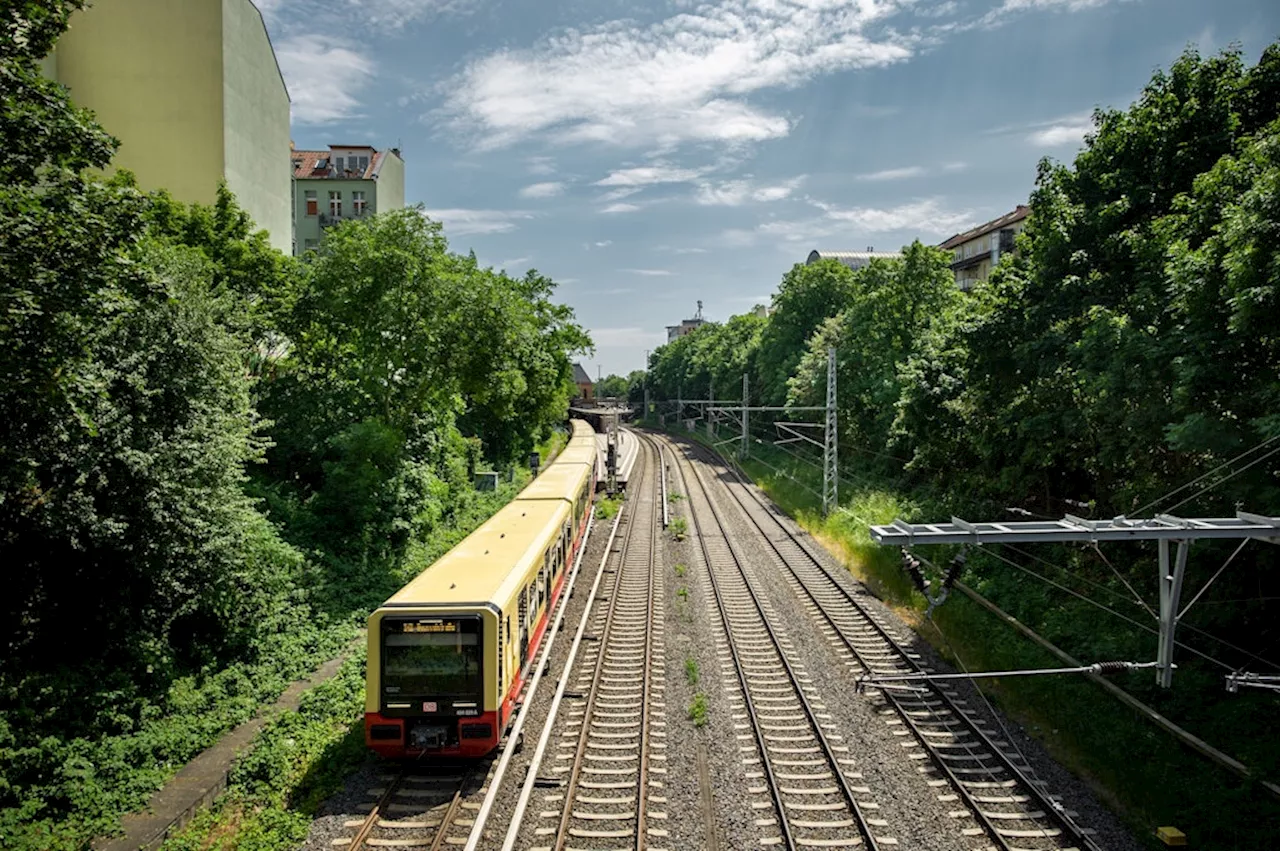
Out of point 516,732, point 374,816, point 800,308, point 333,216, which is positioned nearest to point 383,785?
point 374,816

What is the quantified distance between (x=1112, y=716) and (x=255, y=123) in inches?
1334

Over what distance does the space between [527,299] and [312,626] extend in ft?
77.7

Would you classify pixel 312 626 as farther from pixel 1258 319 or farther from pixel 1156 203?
pixel 1156 203

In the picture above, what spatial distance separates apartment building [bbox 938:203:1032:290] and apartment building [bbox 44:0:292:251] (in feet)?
156

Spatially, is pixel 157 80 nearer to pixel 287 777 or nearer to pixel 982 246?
pixel 287 777

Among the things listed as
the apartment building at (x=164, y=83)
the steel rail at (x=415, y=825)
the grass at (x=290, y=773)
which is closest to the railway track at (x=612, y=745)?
the steel rail at (x=415, y=825)

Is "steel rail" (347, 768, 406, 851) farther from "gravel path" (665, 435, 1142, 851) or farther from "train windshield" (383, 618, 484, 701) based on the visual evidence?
"gravel path" (665, 435, 1142, 851)

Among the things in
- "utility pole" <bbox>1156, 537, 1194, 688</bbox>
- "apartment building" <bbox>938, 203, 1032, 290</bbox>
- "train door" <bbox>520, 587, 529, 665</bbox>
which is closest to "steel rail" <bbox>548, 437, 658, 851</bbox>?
"train door" <bbox>520, 587, 529, 665</bbox>

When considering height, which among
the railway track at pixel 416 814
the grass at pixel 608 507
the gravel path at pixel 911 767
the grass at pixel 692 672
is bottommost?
the gravel path at pixel 911 767

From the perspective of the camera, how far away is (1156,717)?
12.6 metres

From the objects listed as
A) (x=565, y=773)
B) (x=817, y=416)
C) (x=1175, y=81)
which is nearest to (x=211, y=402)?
(x=565, y=773)

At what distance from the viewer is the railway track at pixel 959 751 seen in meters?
10.2

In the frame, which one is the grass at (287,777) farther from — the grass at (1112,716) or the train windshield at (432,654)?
the grass at (1112,716)

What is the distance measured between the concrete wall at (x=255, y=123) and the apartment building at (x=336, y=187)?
37.1ft
